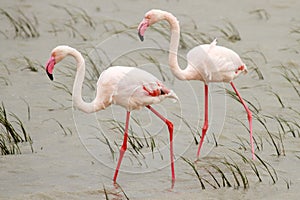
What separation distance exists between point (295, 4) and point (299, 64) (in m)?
3.08

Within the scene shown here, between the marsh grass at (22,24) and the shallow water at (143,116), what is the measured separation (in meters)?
0.09

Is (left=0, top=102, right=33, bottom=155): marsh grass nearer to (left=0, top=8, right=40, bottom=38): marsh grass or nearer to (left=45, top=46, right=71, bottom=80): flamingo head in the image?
(left=45, top=46, right=71, bottom=80): flamingo head

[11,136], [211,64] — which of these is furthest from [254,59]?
[11,136]

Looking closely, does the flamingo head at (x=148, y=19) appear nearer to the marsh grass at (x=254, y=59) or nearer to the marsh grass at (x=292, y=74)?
the marsh grass at (x=292, y=74)

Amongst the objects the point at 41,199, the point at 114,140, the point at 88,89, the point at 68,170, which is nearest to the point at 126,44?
the point at 88,89

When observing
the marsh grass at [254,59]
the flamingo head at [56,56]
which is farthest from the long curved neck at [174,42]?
the marsh grass at [254,59]

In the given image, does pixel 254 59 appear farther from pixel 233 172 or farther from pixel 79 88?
pixel 233 172

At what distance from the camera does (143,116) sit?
861cm

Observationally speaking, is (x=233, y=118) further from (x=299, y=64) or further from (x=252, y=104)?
(x=299, y=64)

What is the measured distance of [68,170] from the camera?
736 centimetres

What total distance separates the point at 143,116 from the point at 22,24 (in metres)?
4.33

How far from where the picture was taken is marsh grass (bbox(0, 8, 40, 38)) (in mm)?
11703

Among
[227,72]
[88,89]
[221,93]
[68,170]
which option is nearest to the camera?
[68,170]

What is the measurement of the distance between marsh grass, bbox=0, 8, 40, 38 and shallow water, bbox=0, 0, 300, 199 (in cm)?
9
